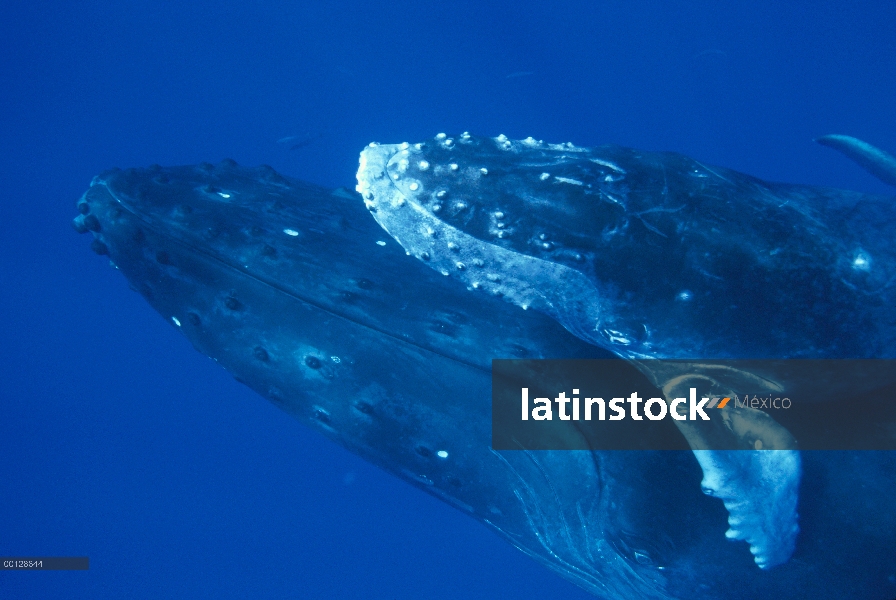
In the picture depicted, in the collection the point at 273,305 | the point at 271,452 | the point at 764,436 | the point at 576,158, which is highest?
the point at 271,452

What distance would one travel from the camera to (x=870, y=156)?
7.57 metres

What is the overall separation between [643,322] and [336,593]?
25.6 meters

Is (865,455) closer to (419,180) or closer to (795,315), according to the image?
(795,315)

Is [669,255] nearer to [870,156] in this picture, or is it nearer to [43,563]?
[870,156]

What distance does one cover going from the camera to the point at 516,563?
22.7 meters

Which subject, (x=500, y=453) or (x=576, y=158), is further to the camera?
(x=500, y=453)

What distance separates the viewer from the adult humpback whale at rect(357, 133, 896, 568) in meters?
3.30

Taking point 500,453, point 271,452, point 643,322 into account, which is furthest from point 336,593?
point 643,322

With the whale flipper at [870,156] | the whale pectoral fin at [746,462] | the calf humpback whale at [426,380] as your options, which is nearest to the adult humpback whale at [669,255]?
the whale pectoral fin at [746,462]

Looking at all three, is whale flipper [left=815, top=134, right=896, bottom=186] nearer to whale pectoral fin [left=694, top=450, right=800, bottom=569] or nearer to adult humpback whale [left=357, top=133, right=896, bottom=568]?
adult humpback whale [left=357, top=133, right=896, bottom=568]

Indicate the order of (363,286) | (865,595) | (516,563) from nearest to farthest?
(865,595)
(363,286)
(516,563)

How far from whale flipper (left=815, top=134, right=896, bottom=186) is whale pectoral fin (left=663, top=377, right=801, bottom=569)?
5556 mm

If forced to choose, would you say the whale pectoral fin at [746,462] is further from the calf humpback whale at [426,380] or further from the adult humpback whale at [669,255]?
the calf humpback whale at [426,380]

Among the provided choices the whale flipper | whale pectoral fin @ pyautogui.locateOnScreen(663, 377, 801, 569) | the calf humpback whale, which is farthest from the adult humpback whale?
the whale flipper
